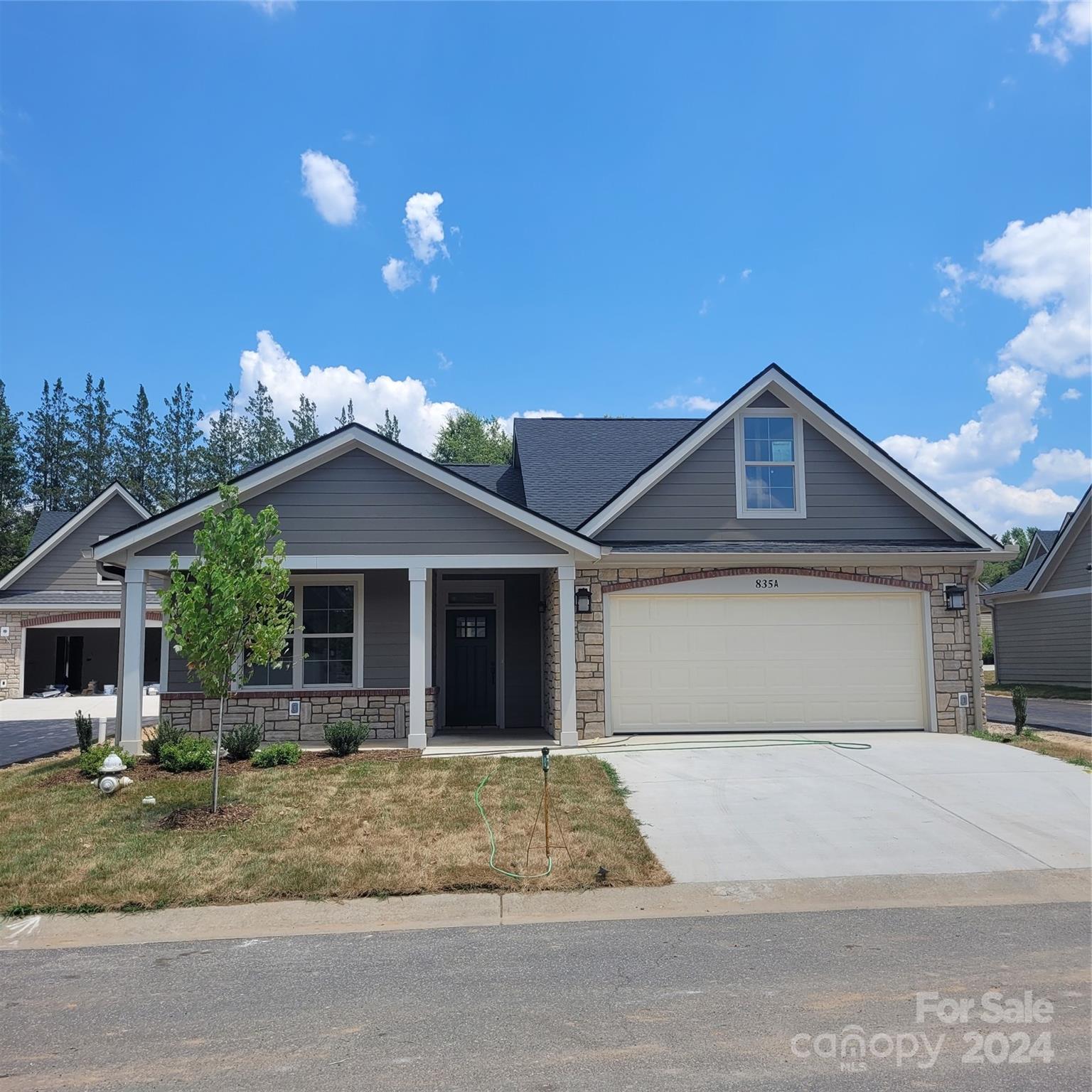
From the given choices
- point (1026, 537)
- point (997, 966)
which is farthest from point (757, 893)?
point (1026, 537)

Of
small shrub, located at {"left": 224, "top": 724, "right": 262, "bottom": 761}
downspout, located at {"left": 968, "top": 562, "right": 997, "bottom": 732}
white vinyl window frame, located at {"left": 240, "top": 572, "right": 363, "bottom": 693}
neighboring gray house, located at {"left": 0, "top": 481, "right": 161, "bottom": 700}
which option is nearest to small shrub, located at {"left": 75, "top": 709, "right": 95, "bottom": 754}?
small shrub, located at {"left": 224, "top": 724, "right": 262, "bottom": 761}

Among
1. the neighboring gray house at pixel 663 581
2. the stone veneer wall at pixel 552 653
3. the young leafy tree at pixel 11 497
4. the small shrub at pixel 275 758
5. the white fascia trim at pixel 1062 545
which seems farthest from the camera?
the young leafy tree at pixel 11 497

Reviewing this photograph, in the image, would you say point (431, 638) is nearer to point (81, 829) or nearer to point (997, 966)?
point (81, 829)

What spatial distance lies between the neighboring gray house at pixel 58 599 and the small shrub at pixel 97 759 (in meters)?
12.1

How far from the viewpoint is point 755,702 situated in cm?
1305

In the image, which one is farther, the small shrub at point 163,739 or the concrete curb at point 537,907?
the small shrub at point 163,739

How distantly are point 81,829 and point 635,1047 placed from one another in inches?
254

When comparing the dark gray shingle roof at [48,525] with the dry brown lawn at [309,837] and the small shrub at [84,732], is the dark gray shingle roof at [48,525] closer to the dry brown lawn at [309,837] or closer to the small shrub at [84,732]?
the small shrub at [84,732]

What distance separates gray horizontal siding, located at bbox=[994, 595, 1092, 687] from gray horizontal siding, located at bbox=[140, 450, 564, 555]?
1801cm

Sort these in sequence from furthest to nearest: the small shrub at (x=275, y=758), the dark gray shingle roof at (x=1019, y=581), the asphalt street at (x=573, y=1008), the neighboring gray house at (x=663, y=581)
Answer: the dark gray shingle roof at (x=1019, y=581) → the neighboring gray house at (x=663, y=581) → the small shrub at (x=275, y=758) → the asphalt street at (x=573, y=1008)

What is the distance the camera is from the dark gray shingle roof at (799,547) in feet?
42.4

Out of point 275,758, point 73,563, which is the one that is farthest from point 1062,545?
point 73,563

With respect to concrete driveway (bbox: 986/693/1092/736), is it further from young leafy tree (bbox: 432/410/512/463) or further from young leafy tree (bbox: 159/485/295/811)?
young leafy tree (bbox: 432/410/512/463)

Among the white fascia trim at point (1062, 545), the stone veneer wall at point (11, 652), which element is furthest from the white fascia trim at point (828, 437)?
the stone veneer wall at point (11, 652)
